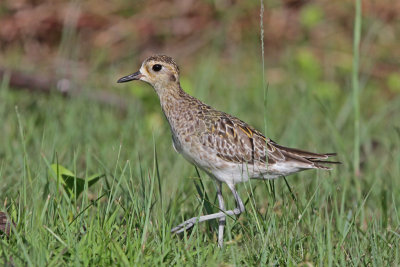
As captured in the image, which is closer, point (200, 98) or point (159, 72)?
point (159, 72)

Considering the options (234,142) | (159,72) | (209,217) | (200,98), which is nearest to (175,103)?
(159,72)

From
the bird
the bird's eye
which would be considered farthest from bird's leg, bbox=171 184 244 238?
the bird's eye

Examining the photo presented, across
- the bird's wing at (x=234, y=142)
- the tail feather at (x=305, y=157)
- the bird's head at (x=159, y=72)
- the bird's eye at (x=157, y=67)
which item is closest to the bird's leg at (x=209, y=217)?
the bird's wing at (x=234, y=142)

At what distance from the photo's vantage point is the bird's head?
574 centimetres

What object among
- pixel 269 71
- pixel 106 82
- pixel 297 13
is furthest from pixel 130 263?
pixel 297 13

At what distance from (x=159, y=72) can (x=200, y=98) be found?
2.97m

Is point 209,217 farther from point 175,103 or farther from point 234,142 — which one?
point 175,103

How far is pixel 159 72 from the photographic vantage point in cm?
576

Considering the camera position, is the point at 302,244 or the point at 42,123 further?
the point at 42,123

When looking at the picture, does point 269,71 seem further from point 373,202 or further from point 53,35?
point 373,202

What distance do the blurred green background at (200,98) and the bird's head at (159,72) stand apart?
721mm

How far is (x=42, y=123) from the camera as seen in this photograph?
769 cm

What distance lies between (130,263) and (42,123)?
12.7 feet

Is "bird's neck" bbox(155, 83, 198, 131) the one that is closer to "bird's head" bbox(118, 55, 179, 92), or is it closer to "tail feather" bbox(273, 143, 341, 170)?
"bird's head" bbox(118, 55, 179, 92)
